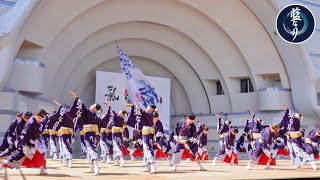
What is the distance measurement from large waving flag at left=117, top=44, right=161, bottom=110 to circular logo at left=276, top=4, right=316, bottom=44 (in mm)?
8226

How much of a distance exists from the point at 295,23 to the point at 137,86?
939 cm

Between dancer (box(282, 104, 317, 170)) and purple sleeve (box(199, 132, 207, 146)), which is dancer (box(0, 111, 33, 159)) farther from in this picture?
dancer (box(282, 104, 317, 170))

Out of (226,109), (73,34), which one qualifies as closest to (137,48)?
(73,34)

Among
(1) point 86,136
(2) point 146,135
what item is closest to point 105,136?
(2) point 146,135

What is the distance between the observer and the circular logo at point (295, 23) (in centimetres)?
2175

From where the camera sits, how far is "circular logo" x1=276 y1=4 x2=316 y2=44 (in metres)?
21.8

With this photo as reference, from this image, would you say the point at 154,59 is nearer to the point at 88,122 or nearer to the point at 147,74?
the point at 147,74

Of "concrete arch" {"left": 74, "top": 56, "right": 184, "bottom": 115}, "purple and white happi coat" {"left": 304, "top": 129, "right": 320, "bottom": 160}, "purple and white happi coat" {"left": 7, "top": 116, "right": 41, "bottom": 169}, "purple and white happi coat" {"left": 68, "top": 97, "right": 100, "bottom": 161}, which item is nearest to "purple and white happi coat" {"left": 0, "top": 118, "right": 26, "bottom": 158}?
"purple and white happi coat" {"left": 7, "top": 116, "right": 41, "bottom": 169}

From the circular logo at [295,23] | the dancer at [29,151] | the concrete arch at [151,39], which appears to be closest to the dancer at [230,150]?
the dancer at [29,151]

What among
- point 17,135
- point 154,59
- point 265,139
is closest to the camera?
point 17,135

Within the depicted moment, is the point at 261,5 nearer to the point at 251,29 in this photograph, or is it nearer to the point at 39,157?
the point at 251,29

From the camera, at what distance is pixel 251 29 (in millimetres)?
23516

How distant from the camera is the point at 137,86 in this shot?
22.8 meters

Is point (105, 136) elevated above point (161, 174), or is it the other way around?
point (105, 136)
